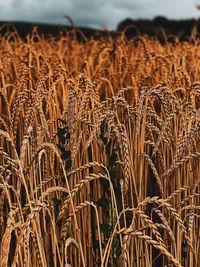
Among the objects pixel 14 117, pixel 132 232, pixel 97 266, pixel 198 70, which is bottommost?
pixel 97 266

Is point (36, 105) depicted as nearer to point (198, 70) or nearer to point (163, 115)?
point (163, 115)

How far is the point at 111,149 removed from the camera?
1803 millimetres

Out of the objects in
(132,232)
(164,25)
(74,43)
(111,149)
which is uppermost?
(164,25)

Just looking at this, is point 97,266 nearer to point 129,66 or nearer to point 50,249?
point 50,249

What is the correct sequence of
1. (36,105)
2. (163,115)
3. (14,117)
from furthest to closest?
(163,115) < (14,117) < (36,105)

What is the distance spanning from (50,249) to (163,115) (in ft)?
2.16

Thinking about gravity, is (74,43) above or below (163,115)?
above

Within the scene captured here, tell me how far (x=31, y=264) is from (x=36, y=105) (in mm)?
469

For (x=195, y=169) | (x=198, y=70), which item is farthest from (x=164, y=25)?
(x=195, y=169)

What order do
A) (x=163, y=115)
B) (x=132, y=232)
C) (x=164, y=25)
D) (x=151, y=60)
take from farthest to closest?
1. (x=164, y=25)
2. (x=151, y=60)
3. (x=163, y=115)
4. (x=132, y=232)

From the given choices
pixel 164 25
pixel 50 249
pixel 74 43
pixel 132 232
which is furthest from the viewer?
pixel 164 25

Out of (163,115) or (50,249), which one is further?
(163,115)

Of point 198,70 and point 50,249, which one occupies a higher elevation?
point 198,70

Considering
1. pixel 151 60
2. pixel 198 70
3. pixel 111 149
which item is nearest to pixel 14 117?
pixel 111 149
